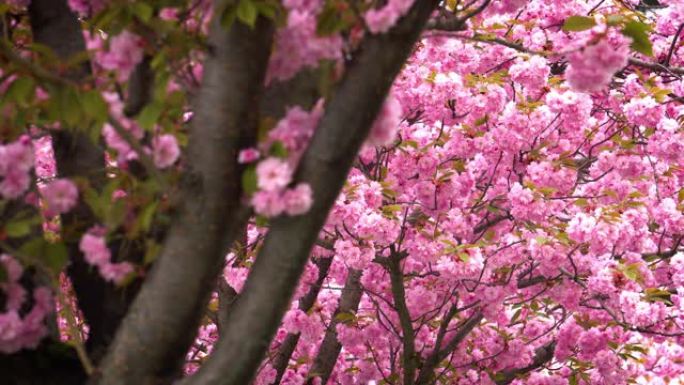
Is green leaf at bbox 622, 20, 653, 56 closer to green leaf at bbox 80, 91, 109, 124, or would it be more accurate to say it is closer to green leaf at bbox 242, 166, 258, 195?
green leaf at bbox 242, 166, 258, 195

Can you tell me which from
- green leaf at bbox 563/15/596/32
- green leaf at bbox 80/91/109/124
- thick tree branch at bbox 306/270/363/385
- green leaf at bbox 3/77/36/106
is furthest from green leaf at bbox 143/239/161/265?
thick tree branch at bbox 306/270/363/385

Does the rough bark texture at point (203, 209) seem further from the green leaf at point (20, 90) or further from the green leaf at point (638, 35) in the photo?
the green leaf at point (638, 35)

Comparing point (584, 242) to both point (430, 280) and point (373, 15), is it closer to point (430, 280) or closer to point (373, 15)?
point (430, 280)

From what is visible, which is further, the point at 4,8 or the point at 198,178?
the point at 4,8

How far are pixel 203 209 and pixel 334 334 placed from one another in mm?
5255

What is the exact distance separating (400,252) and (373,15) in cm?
436

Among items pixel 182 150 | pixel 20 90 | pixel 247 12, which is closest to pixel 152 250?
pixel 182 150

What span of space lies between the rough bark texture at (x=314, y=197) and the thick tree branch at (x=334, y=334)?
4.83m

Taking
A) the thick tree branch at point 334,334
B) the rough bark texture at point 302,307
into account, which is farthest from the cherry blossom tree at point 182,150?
the rough bark texture at point 302,307

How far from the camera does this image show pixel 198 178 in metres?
2.64

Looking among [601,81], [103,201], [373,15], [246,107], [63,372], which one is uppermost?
[601,81]

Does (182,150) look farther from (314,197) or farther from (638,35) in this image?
(638,35)

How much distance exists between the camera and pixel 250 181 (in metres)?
2.58

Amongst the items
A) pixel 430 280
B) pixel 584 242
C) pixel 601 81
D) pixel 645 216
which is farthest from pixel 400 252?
pixel 601 81
